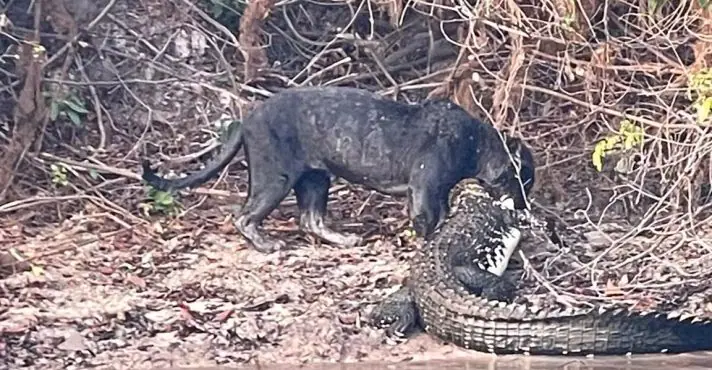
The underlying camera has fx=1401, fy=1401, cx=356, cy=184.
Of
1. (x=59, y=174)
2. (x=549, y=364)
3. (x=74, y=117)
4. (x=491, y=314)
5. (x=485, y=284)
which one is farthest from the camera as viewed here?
(x=74, y=117)

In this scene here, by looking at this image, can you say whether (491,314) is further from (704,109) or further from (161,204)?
(161,204)

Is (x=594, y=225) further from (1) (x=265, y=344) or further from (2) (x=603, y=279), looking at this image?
(1) (x=265, y=344)

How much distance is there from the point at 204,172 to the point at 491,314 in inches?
87.3

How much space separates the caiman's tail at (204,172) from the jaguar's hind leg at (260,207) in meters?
0.21

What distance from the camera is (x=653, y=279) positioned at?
711cm

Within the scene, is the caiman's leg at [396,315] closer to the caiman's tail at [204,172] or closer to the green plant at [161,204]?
the caiman's tail at [204,172]

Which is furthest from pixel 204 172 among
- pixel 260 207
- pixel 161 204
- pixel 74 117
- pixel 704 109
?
pixel 704 109

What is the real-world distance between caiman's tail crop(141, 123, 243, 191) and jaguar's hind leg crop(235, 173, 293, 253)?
208 millimetres

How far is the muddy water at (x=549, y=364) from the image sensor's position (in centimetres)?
581

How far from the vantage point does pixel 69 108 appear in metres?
9.41

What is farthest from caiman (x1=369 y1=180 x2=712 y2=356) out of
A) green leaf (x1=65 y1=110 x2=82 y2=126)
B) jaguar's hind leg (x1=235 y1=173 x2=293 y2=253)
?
green leaf (x1=65 y1=110 x2=82 y2=126)

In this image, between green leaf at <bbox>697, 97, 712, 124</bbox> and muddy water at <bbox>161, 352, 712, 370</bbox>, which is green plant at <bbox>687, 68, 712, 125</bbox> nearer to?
green leaf at <bbox>697, 97, 712, 124</bbox>

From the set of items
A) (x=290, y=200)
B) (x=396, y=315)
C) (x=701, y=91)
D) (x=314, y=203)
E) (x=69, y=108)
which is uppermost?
(x=701, y=91)

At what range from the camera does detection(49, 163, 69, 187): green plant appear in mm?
8641
